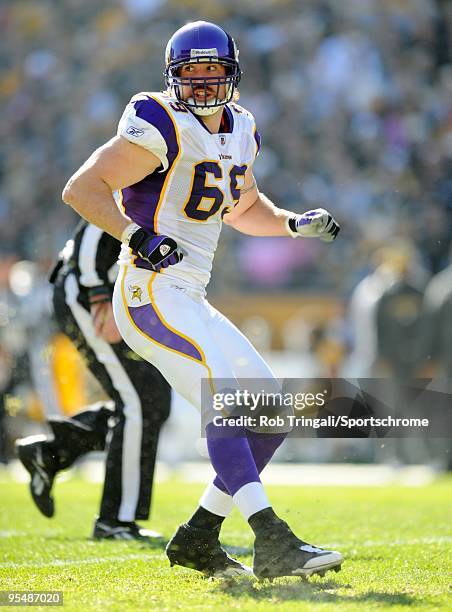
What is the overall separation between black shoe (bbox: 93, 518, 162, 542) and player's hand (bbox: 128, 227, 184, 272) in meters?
1.70

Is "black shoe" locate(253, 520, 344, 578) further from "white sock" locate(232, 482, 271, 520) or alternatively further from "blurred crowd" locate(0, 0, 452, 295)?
"blurred crowd" locate(0, 0, 452, 295)

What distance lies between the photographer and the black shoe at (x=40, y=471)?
5176 mm

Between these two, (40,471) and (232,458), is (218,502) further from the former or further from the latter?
(40,471)

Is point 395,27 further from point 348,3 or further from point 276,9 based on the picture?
point 276,9

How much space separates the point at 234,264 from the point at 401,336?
606cm

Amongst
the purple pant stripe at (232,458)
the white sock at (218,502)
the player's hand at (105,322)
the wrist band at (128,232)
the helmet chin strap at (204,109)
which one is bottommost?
the white sock at (218,502)

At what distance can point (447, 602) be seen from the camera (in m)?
3.03

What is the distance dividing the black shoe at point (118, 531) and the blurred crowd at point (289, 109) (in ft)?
26.9

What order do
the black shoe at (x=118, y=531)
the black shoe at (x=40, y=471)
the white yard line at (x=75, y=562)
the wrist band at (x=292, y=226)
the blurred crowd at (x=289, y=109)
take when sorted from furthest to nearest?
the blurred crowd at (x=289, y=109)
the black shoe at (x=40, y=471)
the black shoe at (x=118, y=531)
the wrist band at (x=292, y=226)
the white yard line at (x=75, y=562)

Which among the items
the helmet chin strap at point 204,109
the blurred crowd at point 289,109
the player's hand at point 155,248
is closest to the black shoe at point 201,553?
the player's hand at point 155,248

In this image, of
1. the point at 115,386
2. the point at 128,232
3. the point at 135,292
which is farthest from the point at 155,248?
the point at 115,386

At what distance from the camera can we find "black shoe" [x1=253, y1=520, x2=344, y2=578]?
3.22 m

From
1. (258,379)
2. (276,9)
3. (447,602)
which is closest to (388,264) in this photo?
(258,379)

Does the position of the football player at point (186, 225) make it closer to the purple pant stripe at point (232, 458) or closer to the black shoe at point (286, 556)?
the purple pant stripe at point (232, 458)
